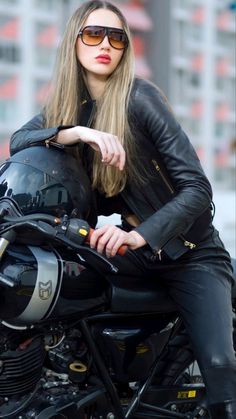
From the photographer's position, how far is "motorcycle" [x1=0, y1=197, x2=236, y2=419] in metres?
2.81

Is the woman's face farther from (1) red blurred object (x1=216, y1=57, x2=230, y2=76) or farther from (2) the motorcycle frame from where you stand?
(1) red blurred object (x1=216, y1=57, x2=230, y2=76)

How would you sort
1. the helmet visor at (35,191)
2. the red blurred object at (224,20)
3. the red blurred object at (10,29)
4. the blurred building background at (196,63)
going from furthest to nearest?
1. the red blurred object at (224,20)
2. the blurred building background at (196,63)
3. the red blurred object at (10,29)
4. the helmet visor at (35,191)

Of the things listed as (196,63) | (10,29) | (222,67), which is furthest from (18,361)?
(222,67)

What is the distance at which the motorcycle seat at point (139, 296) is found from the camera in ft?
10.1

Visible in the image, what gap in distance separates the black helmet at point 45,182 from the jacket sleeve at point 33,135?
5cm

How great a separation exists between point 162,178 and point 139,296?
47cm

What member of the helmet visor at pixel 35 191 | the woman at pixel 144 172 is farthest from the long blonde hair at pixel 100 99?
the helmet visor at pixel 35 191

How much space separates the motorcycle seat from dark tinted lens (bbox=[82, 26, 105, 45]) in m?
0.90

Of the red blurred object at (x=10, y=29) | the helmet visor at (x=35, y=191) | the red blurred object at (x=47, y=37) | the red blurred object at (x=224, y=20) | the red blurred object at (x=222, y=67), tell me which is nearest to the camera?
the helmet visor at (x=35, y=191)

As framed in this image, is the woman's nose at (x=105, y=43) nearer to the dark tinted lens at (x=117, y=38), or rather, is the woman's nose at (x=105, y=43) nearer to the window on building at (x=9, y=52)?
the dark tinted lens at (x=117, y=38)

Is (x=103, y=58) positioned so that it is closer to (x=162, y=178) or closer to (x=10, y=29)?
(x=162, y=178)

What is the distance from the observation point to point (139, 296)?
10.3 ft

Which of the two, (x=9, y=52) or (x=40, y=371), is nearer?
(x=40, y=371)

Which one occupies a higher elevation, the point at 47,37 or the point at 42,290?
the point at 42,290
